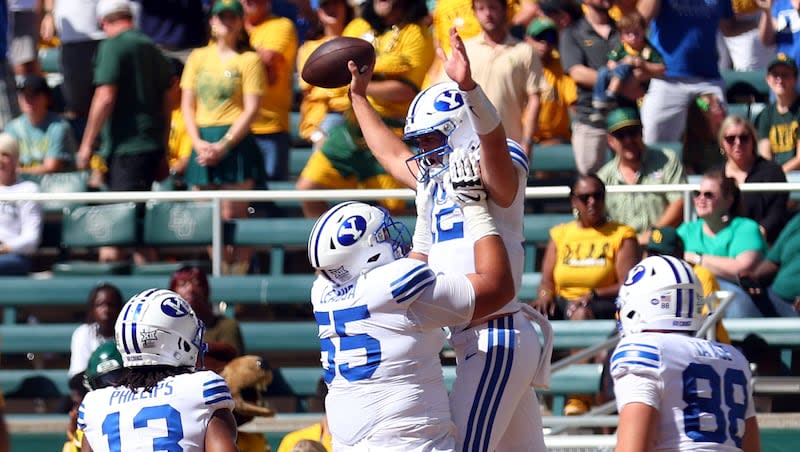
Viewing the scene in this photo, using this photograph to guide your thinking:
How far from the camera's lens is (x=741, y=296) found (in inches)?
305

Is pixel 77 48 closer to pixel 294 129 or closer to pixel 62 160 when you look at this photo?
pixel 62 160

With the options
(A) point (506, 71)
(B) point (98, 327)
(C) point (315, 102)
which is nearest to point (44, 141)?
(C) point (315, 102)

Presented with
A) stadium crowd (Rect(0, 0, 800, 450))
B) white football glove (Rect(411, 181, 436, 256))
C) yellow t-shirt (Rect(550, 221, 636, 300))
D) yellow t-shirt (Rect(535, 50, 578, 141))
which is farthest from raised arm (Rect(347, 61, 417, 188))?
yellow t-shirt (Rect(535, 50, 578, 141))

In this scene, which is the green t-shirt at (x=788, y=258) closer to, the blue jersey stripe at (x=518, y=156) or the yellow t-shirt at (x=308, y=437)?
the yellow t-shirt at (x=308, y=437)

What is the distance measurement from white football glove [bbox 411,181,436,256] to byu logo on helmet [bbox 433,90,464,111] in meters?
0.25

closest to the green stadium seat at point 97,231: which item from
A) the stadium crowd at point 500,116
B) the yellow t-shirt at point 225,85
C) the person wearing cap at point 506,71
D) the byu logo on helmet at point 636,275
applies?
the stadium crowd at point 500,116

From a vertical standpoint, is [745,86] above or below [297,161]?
above

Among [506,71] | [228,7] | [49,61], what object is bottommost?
[506,71]

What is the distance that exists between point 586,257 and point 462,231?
10.0ft

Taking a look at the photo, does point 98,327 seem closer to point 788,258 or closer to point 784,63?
point 788,258

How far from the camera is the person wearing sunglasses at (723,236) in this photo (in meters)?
7.61

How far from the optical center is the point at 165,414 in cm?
431

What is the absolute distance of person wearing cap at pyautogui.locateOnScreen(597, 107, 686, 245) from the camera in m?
7.98

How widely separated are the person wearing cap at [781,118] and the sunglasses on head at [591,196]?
149 cm
